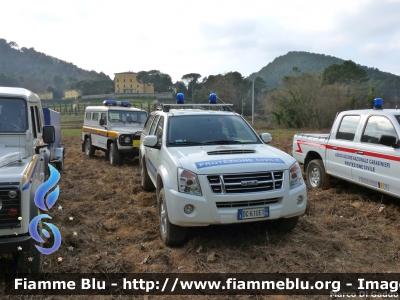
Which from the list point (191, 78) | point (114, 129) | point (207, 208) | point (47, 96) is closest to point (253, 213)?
point (207, 208)

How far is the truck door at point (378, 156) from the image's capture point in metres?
5.32

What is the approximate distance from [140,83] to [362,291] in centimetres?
9157

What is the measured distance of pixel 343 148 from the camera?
261 inches

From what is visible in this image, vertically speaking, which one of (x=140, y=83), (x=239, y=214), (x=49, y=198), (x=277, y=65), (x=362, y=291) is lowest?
(x=362, y=291)

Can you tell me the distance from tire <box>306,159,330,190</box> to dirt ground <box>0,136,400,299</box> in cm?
43

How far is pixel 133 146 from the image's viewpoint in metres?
10.7

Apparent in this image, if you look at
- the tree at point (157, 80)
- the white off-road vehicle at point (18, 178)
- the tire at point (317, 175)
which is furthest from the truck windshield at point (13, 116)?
the tree at point (157, 80)

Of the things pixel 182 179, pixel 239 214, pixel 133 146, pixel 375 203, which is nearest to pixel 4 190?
pixel 182 179

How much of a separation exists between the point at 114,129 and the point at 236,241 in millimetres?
7691

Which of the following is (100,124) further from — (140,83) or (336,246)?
(140,83)

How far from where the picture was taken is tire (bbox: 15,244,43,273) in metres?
3.48

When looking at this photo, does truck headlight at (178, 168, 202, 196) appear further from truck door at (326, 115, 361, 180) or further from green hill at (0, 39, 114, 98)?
green hill at (0, 39, 114, 98)

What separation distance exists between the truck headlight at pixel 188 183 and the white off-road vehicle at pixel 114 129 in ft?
22.4

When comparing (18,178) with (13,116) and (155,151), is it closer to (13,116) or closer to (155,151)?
(13,116)
